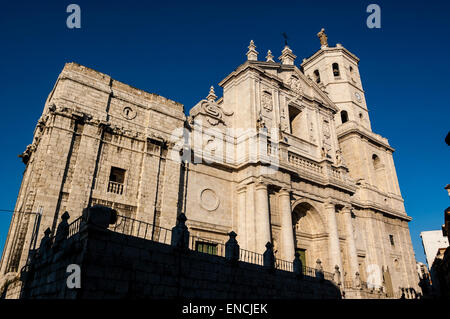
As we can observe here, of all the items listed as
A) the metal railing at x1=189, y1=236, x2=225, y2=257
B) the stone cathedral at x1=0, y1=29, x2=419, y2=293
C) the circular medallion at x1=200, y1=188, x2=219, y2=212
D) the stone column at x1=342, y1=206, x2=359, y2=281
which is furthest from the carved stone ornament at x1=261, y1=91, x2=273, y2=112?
the metal railing at x1=189, y1=236, x2=225, y2=257

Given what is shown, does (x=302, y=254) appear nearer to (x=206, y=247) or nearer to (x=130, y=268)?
(x=206, y=247)

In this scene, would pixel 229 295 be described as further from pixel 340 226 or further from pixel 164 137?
pixel 340 226

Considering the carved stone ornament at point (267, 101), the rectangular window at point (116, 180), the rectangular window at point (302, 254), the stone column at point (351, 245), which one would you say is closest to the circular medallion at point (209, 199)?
the rectangular window at point (116, 180)

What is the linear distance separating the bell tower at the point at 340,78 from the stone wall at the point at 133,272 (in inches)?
964

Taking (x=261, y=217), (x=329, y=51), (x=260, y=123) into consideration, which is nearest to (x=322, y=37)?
(x=329, y=51)

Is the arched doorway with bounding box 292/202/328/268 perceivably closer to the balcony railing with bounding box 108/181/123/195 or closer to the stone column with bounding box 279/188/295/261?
the stone column with bounding box 279/188/295/261

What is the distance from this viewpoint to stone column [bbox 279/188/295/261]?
60.0ft

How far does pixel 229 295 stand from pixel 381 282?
1816cm

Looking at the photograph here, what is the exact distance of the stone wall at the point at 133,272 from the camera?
815cm

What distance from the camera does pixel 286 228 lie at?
18781 mm

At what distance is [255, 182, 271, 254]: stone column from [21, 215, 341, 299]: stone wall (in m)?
4.45

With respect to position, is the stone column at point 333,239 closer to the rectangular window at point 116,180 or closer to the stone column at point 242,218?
the stone column at point 242,218

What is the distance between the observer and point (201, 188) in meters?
18.5
